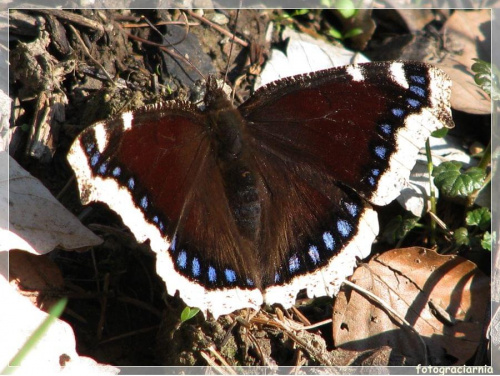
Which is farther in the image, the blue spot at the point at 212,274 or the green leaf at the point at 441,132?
the green leaf at the point at 441,132

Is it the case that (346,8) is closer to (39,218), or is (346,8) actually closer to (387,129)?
(387,129)

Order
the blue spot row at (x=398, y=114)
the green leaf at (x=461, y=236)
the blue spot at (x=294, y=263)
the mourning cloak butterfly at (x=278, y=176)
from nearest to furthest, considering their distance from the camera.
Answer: the mourning cloak butterfly at (x=278, y=176)
the blue spot row at (x=398, y=114)
the blue spot at (x=294, y=263)
the green leaf at (x=461, y=236)

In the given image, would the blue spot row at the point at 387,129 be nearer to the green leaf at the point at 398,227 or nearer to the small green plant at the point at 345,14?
the green leaf at the point at 398,227

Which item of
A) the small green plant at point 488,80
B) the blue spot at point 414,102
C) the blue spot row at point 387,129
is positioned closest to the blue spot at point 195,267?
the blue spot row at point 387,129

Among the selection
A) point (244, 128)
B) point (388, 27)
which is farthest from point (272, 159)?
point (388, 27)

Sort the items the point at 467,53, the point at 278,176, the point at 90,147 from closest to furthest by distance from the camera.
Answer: the point at 90,147
the point at 278,176
the point at 467,53

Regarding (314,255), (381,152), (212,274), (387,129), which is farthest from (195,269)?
(387,129)

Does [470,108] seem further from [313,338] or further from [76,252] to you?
[76,252]
